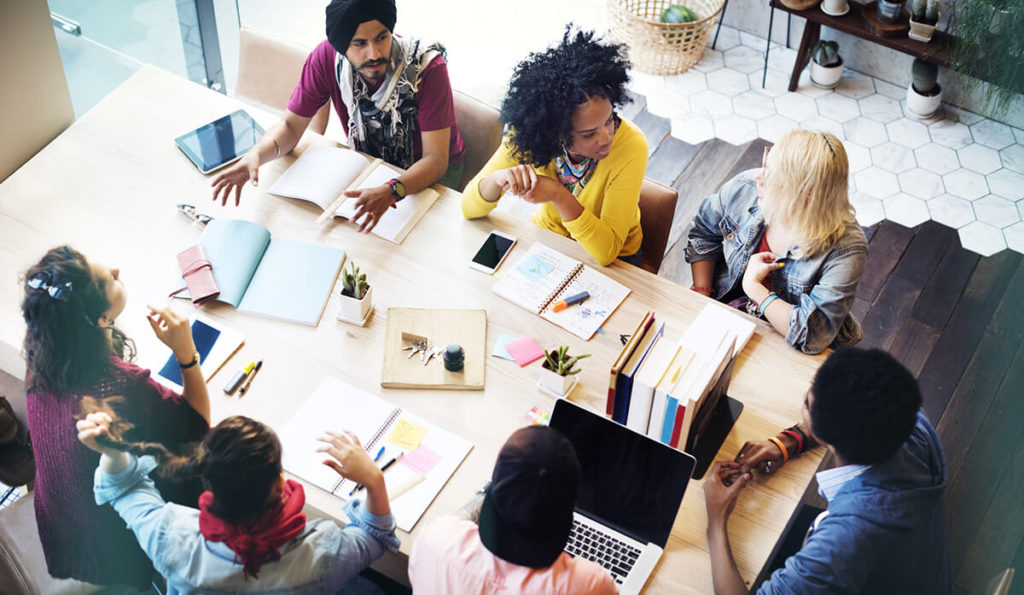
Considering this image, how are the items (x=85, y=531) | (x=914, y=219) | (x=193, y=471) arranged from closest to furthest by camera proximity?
(x=193, y=471)
(x=85, y=531)
(x=914, y=219)

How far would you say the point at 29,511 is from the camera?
1.92 meters

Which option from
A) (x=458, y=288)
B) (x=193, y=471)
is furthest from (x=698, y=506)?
(x=193, y=471)

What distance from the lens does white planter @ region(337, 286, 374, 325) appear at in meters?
1.97

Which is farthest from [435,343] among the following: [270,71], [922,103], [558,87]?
[922,103]

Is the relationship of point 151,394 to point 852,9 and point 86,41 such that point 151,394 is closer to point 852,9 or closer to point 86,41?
point 86,41

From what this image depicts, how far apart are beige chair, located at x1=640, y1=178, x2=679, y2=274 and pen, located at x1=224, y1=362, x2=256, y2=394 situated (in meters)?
1.09

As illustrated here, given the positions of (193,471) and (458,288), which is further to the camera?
(458,288)

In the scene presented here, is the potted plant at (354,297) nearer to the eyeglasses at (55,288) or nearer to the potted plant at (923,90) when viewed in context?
the eyeglasses at (55,288)

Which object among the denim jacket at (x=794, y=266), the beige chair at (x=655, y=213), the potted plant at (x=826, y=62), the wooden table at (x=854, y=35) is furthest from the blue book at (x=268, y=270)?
the potted plant at (x=826, y=62)

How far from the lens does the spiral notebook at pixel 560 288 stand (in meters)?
2.04

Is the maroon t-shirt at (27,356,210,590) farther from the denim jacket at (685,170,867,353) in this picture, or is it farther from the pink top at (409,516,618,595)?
the denim jacket at (685,170,867,353)

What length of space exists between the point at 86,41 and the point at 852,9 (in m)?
2.96

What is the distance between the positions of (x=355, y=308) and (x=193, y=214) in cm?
54

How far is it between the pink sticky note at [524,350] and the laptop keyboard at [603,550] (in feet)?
1.29
